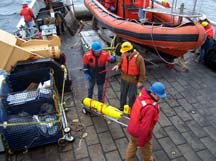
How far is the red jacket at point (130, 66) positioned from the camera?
14.4ft

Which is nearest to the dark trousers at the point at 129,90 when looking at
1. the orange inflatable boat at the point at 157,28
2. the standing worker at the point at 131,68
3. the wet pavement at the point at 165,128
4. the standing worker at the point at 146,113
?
the standing worker at the point at 131,68

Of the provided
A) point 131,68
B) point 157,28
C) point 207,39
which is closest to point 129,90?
point 131,68

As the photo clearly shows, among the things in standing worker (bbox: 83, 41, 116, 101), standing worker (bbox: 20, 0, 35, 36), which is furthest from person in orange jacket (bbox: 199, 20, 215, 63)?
standing worker (bbox: 20, 0, 35, 36)

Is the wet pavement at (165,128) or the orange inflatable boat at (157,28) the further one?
the orange inflatable boat at (157,28)

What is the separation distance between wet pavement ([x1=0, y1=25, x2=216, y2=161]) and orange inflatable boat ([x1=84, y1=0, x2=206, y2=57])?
3.21 ft

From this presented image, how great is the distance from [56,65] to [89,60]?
1025 millimetres

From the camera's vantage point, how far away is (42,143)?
4312mm

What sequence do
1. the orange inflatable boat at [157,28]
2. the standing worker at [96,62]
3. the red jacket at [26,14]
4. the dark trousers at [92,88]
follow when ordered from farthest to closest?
1. the red jacket at [26,14]
2. the orange inflatable boat at [157,28]
3. the dark trousers at [92,88]
4. the standing worker at [96,62]

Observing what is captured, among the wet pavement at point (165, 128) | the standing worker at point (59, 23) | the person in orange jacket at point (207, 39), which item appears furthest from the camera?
the standing worker at point (59, 23)

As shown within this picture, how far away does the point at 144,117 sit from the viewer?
10.7ft

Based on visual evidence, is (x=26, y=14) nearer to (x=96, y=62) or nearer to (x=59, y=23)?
(x=59, y=23)

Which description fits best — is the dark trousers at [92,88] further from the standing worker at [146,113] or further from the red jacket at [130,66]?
the standing worker at [146,113]

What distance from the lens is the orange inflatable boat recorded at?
5.59m

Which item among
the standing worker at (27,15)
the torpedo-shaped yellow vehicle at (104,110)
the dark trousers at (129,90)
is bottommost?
the torpedo-shaped yellow vehicle at (104,110)
